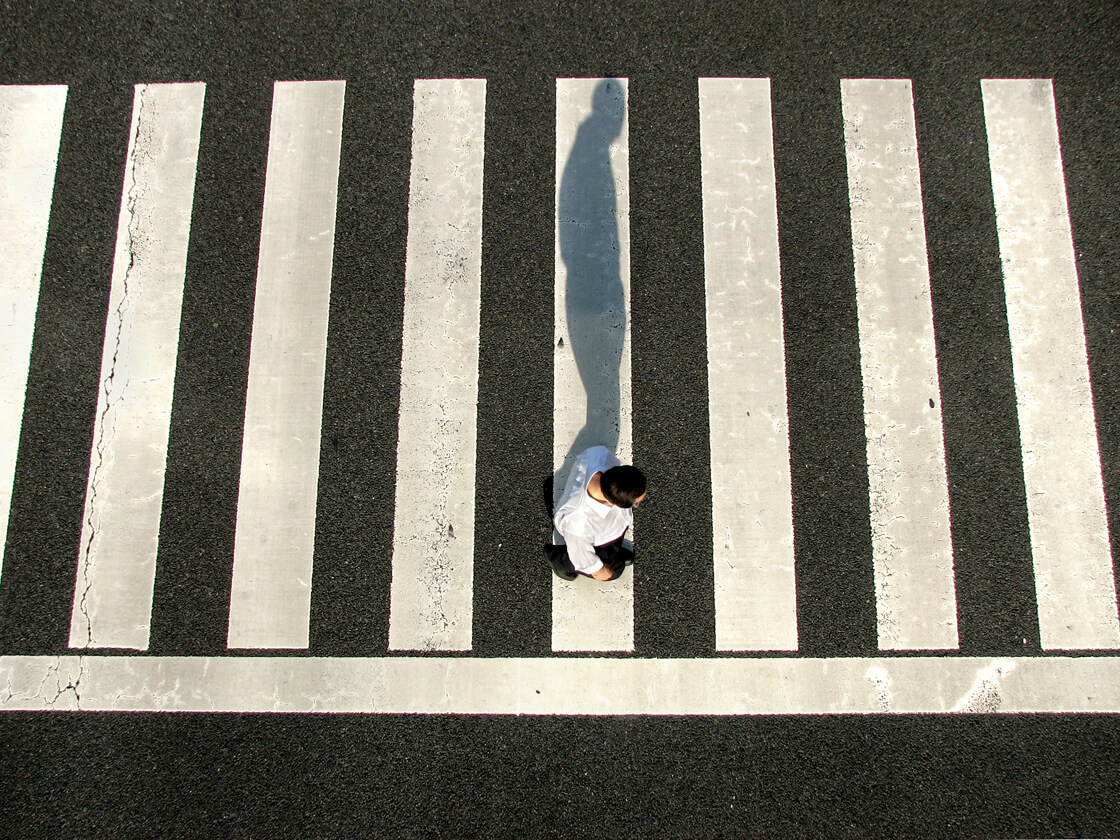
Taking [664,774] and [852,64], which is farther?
[852,64]

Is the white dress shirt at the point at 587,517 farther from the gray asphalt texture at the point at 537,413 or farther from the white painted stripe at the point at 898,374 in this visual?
Answer: the white painted stripe at the point at 898,374

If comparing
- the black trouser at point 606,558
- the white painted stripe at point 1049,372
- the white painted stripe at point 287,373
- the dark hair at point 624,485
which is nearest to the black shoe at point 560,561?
the black trouser at point 606,558

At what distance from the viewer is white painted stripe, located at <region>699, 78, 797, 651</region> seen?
398 cm

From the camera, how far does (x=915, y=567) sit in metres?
3.98

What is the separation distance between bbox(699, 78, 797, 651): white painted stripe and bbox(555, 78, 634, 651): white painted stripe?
0.59 meters

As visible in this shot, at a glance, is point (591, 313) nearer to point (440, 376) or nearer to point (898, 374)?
point (440, 376)

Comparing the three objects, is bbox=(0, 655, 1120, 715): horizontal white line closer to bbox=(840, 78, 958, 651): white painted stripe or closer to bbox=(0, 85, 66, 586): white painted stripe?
bbox=(840, 78, 958, 651): white painted stripe

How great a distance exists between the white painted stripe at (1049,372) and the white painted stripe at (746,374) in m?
1.59

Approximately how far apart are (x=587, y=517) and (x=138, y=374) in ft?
10.6

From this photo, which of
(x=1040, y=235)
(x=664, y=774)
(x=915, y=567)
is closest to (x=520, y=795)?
(x=664, y=774)

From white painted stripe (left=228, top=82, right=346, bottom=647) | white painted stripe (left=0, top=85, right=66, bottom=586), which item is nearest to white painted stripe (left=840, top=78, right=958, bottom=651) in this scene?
white painted stripe (left=228, top=82, right=346, bottom=647)

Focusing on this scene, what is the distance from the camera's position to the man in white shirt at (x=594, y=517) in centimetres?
325

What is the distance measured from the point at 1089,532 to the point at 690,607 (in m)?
2.62

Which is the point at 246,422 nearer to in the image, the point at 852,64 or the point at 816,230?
the point at 816,230
